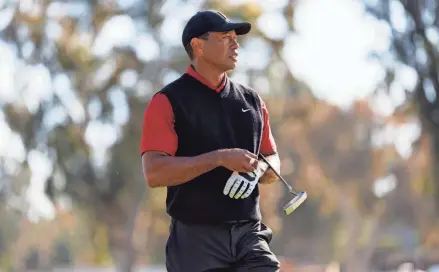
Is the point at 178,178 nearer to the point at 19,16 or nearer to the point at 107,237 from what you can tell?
the point at 19,16

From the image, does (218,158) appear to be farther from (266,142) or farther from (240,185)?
(266,142)

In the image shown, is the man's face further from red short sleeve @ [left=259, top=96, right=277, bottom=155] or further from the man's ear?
red short sleeve @ [left=259, top=96, right=277, bottom=155]

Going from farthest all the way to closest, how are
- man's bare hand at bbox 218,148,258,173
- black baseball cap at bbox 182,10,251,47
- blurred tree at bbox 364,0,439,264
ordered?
1. blurred tree at bbox 364,0,439,264
2. black baseball cap at bbox 182,10,251,47
3. man's bare hand at bbox 218,148,258,173

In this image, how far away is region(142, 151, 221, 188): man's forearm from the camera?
5.21 meters

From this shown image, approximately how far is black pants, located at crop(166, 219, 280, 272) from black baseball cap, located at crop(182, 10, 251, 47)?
103 centimetres

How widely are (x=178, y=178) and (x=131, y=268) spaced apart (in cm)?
3735

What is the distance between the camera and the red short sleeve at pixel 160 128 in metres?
5.41

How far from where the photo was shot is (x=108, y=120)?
3791 cm

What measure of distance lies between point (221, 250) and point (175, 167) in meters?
0.52

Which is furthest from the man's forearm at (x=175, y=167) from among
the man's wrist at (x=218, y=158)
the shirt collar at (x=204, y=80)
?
the shirt collar at (x=204, y=80)

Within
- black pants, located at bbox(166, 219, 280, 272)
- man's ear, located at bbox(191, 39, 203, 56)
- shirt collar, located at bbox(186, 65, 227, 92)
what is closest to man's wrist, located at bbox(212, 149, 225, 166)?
black pants, located at bbox(166, 219, 280, 272)

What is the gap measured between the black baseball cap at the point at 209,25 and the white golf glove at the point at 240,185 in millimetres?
794

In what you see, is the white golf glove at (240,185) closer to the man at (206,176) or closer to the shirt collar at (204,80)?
the man at (206,176)

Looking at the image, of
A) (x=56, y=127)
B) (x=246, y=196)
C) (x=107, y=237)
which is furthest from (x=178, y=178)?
(x=107, y=237)
